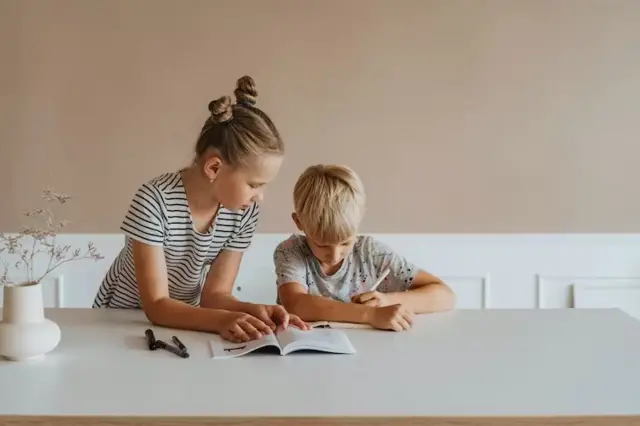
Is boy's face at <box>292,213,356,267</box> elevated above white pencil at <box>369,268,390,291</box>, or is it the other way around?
boy's face at <box>292,213,356,267</box>

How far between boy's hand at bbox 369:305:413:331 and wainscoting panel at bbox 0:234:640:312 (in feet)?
3.91

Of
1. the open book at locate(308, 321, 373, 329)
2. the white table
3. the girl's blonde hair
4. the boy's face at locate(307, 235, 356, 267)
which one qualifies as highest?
the girl's blonde hair

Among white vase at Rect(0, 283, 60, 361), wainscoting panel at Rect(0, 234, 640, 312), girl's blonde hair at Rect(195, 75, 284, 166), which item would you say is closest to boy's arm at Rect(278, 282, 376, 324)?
girl's blonde hair at Rect(195, 75, 284, 166)

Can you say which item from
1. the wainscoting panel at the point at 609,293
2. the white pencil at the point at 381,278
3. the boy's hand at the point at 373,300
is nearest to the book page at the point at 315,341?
the boy's hand at the point at 373,300

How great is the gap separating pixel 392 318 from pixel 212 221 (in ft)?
1.64

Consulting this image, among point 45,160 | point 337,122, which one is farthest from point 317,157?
point 45,160

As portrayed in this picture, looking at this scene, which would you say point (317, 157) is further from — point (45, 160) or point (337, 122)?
point (45, 160)

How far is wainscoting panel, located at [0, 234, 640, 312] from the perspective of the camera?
2.81 m

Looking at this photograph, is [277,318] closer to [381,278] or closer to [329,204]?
[329,204]

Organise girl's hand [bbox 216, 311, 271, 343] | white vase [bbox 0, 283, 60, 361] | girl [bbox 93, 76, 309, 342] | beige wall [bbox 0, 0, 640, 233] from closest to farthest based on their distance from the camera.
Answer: white vase [bbox 0, 283, 60, 361] → girl's hand [bbox 216, 311, 271, 343] → girl [bbox 93, 76, 309, 342] → beige wall [bbox 0, 0, 640, 233]

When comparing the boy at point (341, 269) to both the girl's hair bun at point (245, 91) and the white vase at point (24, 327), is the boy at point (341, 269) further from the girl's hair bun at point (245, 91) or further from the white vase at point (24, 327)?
the white vase at point (24, 327)

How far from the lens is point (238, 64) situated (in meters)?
2.76

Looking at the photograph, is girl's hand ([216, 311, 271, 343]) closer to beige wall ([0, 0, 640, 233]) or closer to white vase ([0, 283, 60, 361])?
white vase ([0, 283, 60, 361])

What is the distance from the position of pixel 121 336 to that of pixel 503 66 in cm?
189
